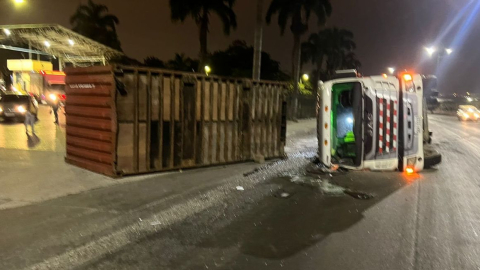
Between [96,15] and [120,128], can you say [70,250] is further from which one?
[96,15]

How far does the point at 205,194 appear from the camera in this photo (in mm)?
7387

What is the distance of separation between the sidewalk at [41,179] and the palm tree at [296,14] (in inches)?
800

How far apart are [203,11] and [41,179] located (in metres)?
20.6

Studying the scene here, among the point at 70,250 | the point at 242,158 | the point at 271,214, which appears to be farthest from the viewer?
the point at 242,158

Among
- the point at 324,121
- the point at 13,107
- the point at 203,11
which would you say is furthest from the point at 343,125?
the point at 203,11

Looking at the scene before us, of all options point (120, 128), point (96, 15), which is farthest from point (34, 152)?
point (96, 15)

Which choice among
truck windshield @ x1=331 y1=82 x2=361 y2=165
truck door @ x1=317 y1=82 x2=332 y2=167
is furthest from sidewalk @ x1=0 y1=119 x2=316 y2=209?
truck windshield @ x1=331 y1=82 x2=361 y2=165

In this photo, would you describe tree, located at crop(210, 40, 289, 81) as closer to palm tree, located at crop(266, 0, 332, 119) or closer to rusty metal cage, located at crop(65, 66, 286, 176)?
palm tree, located at crop(266, 0, 332, 119)

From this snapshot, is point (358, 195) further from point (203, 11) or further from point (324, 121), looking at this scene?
point (203, 11)

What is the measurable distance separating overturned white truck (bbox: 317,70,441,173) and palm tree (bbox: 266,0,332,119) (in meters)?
19.5

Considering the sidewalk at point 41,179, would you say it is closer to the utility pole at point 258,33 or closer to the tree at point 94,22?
the utility pole at point 258,33

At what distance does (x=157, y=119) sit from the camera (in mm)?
8820

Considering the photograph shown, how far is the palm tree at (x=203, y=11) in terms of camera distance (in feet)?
84.9

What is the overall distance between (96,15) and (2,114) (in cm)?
3432
